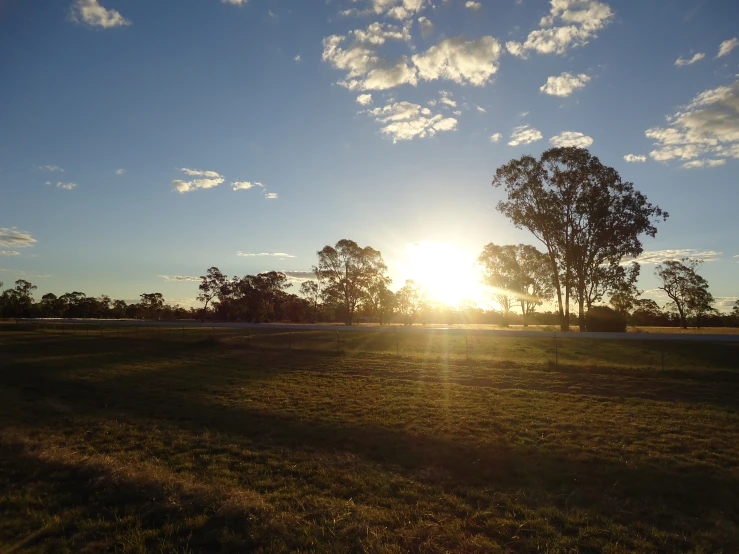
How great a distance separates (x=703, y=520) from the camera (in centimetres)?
683

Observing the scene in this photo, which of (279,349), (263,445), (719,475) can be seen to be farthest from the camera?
(279,349)

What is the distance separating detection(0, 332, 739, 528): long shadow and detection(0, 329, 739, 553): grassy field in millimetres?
50

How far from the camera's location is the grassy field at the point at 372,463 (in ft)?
20.2

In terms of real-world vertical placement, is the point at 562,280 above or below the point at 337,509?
above

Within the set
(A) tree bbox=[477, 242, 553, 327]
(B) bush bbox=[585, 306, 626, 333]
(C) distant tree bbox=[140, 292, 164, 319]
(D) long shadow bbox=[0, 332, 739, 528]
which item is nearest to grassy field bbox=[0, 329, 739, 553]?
(D) long shadow bbox=[0, 332, 739, 528]

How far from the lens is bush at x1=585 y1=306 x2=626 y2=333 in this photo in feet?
128

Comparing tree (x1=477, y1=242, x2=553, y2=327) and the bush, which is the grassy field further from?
tree (x1=477, y1=242, x2=553, y2=327)

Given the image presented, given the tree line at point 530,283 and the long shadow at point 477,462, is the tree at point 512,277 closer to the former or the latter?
the tree line at point 530,283

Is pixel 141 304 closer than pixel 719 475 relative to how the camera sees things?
No

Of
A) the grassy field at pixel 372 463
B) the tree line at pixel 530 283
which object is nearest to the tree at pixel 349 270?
the tree line at pixel 530 283

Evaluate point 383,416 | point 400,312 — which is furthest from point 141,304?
point 383,416

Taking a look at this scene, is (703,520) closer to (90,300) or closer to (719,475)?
(719,475)

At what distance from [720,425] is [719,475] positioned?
439 centimetres

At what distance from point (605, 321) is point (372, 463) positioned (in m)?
36.8
